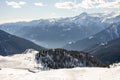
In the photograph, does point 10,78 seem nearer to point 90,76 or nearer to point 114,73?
point 90,76

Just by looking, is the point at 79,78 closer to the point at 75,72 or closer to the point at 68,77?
the point at 68,77

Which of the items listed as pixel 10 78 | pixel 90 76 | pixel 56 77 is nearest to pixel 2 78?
pixel 10 78

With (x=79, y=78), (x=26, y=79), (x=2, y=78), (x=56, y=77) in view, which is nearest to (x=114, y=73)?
(x=79, y=78)

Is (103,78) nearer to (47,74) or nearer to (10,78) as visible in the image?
(47,74)

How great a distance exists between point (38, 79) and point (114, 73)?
12660mm

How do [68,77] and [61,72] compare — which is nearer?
[68,77]

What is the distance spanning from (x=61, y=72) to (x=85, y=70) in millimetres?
4716

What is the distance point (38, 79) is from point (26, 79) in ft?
6.84

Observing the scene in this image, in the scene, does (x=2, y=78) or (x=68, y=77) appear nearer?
(x=68, y=77)

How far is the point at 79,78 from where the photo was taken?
166ft

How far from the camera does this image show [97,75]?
174 ft

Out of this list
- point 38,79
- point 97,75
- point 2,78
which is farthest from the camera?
point 2,78

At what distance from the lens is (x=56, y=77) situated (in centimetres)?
5016

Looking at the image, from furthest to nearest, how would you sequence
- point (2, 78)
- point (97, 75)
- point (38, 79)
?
point (2, 78) < point (97, 75) < point (38, 79)
